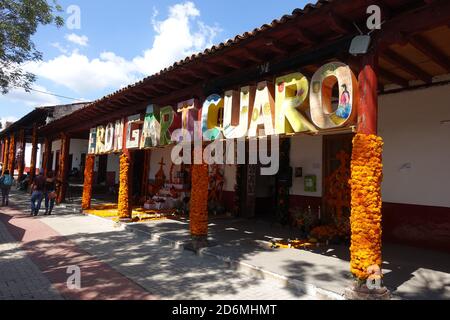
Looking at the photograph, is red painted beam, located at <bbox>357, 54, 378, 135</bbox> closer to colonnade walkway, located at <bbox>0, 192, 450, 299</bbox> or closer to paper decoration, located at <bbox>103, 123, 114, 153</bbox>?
colonnade walkway, located at <bbox>0, 192, 450, 299</bbox>

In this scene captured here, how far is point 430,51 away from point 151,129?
20.5 feet

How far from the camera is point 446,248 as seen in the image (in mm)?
6418

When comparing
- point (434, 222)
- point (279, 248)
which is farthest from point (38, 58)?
point (434, 222)

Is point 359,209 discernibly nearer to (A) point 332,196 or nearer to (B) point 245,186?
(A) point 332,196

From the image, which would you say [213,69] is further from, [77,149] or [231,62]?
[77,149]

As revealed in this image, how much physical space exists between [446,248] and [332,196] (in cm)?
265

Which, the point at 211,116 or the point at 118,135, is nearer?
the point at 211,116

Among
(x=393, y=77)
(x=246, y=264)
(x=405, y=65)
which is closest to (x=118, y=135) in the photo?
(x=246, y=264)

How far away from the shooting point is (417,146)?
276 inches

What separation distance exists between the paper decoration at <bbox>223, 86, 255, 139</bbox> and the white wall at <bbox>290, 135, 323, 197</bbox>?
3366 mm

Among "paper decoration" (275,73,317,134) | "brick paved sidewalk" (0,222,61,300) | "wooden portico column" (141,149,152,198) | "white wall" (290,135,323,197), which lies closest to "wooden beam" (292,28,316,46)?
"paper decoration" (275,73,317,134)

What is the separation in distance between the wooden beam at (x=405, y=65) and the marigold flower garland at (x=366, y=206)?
211cm

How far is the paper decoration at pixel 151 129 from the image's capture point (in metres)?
8.61
